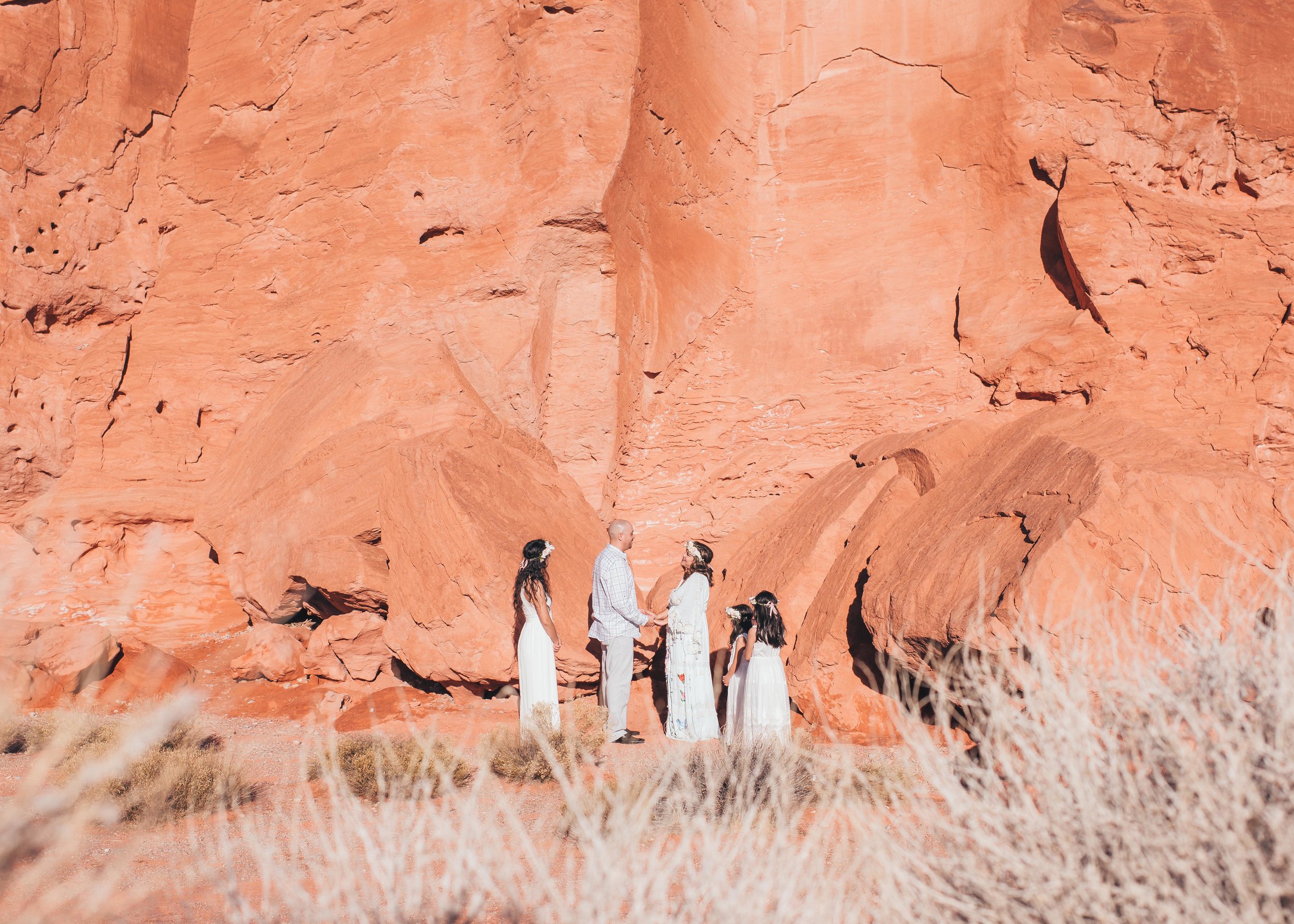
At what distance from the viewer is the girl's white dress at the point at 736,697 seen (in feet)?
21.7

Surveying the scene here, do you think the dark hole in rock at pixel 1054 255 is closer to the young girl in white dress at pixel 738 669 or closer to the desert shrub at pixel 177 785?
the young girl in white dress at pixel 738 669

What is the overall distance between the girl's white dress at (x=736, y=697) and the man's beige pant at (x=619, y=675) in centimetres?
72

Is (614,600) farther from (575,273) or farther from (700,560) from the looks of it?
(575,273)

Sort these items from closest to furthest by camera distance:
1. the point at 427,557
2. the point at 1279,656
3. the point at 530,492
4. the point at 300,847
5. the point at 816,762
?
the point at 1279,656 → the point at 300,847 → the point at 816,762 → the point at 427,557 → the point at 530,492

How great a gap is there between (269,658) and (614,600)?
3198 mm

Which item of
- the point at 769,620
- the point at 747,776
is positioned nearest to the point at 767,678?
the point at 769,620

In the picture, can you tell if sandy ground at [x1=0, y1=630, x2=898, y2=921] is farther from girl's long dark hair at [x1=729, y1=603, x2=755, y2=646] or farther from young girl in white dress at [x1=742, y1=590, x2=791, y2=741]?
girl's long dark hair at [x1=729, y1=603, x2=755, y2=646]

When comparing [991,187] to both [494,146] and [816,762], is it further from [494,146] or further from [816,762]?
[816,762]

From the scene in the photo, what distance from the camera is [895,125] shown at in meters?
9.32

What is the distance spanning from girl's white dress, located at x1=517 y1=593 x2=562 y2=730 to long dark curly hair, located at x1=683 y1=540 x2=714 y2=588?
3.39 feet

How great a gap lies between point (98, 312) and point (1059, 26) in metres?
9.23

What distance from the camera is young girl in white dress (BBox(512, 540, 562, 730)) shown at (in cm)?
671

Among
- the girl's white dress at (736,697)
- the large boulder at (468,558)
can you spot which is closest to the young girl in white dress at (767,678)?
the girl's white dress at (736,697)

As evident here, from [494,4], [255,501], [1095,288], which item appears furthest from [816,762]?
[494,4]
